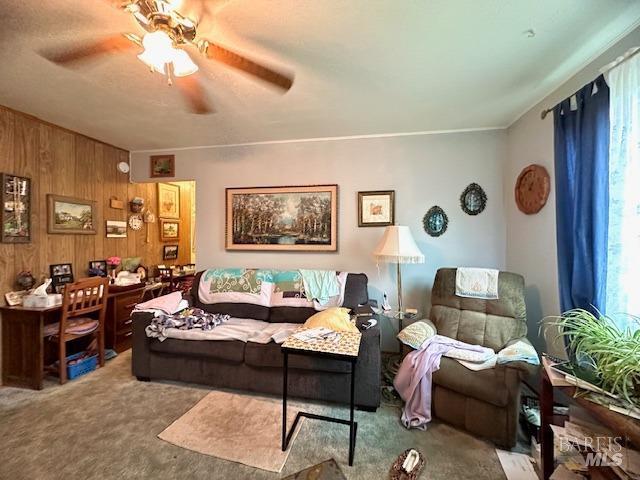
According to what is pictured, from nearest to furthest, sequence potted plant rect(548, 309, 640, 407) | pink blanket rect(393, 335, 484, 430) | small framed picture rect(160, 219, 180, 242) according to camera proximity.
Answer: potted plant rect(548, 309, 640, 407) < pink blanket rect(393, 335, 484, 430) < small framed picture rect(160, 219, 180, 242)

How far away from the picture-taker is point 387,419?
205cm

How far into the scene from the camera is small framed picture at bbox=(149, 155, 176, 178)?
12.2 ft

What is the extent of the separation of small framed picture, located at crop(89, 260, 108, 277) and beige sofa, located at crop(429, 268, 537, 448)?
12.5ft

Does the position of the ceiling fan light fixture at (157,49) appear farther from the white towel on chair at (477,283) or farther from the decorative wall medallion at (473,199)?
the decorative wall medallion at (473,199)

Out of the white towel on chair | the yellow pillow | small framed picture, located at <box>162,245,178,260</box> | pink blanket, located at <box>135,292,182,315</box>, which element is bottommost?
the yellow pillow

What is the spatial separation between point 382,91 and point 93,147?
348 centimetres

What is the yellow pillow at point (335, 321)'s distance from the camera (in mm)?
2165

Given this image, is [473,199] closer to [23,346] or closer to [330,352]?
[330,352]

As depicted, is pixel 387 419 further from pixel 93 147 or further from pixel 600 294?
pixel 93 147

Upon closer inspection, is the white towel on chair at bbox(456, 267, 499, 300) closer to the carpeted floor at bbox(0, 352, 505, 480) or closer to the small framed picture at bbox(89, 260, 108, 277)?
the carpeted floor at bbox(0, 352, 505, 480)

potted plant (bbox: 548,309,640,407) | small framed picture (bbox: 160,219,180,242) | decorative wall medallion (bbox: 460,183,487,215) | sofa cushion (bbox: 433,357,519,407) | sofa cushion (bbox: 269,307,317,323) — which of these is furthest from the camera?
small framed picture (bbox: 160,219,180,242)

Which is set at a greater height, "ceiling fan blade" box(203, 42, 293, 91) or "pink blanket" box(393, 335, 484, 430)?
"ceiling fan blade" box(203, 42, 293, 91)

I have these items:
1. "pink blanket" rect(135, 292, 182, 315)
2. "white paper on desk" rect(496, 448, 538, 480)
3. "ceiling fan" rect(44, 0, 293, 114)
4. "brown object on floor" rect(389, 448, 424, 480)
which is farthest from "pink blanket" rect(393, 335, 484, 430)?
"ceiling fan" rect(44, 0, 293, 114)

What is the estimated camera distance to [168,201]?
179 inches
